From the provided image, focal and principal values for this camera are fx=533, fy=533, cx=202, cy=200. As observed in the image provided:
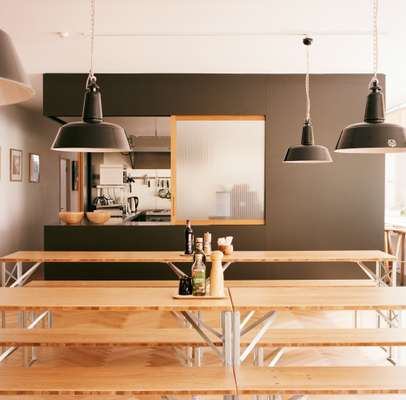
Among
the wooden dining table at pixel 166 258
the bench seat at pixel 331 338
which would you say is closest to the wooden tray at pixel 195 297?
the bench seat at pixel 331 338

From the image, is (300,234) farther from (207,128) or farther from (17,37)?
(17,37)

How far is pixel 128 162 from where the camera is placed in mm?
11555

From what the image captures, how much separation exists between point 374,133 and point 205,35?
8.33 feet

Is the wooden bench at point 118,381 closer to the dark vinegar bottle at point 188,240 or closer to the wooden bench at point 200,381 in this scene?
the wooden bench at point 200,381

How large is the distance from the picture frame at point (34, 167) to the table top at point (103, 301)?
6.01 m

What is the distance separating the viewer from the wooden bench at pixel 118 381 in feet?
8.62

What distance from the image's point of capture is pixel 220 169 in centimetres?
699

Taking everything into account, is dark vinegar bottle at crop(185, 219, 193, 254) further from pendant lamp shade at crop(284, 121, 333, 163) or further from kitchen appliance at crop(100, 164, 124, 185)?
kitchen appliance at crop(100, 164, 124, 185)

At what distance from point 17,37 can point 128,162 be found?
6.48 meters

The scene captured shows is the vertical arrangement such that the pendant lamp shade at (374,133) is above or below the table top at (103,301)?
above

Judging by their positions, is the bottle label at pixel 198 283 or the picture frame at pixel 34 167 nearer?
the bottle label at pixel 198 283

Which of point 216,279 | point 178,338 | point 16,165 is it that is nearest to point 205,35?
→ point 216,279

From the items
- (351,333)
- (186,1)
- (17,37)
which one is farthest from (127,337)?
(17,37)

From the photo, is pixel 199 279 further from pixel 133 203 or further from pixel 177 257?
pixel 133 203
